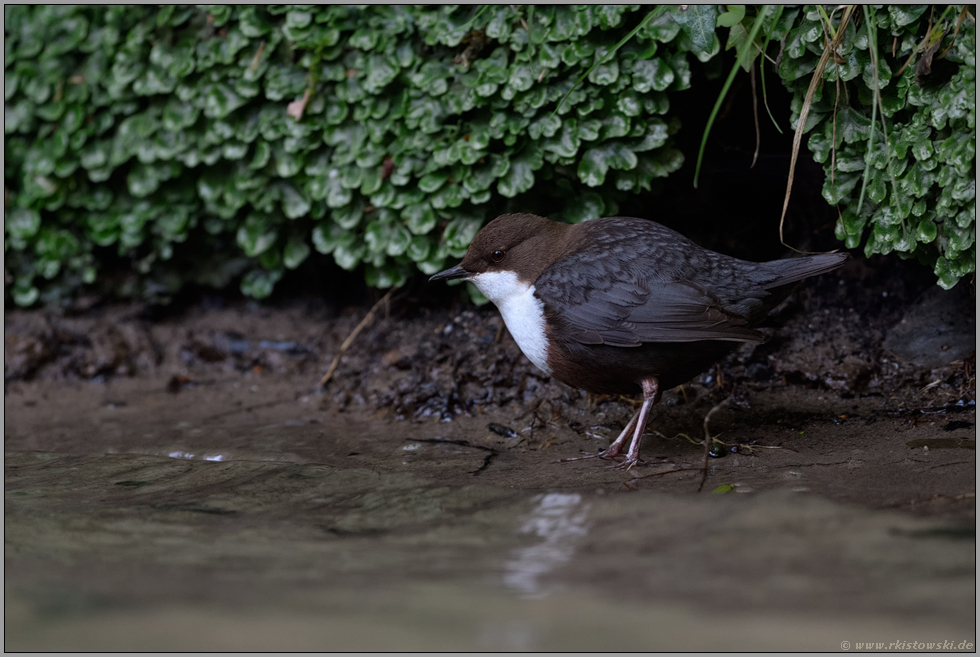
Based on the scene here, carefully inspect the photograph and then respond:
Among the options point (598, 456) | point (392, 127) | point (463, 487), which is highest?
point (392, 127)

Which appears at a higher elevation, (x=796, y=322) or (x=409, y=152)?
(x=409, y=152)

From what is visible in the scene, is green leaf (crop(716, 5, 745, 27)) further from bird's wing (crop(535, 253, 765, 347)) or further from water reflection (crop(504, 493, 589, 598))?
water reflection (crop(504, 493, 589, 598))

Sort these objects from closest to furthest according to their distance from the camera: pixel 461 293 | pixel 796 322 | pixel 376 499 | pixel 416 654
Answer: pixel 416 654 < pixel 376 499 < pixel 796 322 < pixel 461 293

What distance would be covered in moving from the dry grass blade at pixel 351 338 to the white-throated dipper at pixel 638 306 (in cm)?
162

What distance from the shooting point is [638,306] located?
10.4 feet

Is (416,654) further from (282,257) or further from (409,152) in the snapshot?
(282,257)

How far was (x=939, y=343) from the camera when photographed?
3836 mm

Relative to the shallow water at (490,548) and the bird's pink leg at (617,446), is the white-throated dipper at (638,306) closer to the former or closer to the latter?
the bird's pink leg at (617,446)

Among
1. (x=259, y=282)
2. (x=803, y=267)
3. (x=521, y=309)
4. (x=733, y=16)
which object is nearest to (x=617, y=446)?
(x=521, y=309)

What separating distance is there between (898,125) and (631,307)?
4.32 feet

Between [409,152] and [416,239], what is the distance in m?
0.48

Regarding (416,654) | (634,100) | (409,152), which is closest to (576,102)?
(634,100)

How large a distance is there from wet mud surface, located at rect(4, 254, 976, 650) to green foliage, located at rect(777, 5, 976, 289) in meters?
0.75

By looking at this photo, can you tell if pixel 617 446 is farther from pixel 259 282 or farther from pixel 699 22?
pixel 259 282
